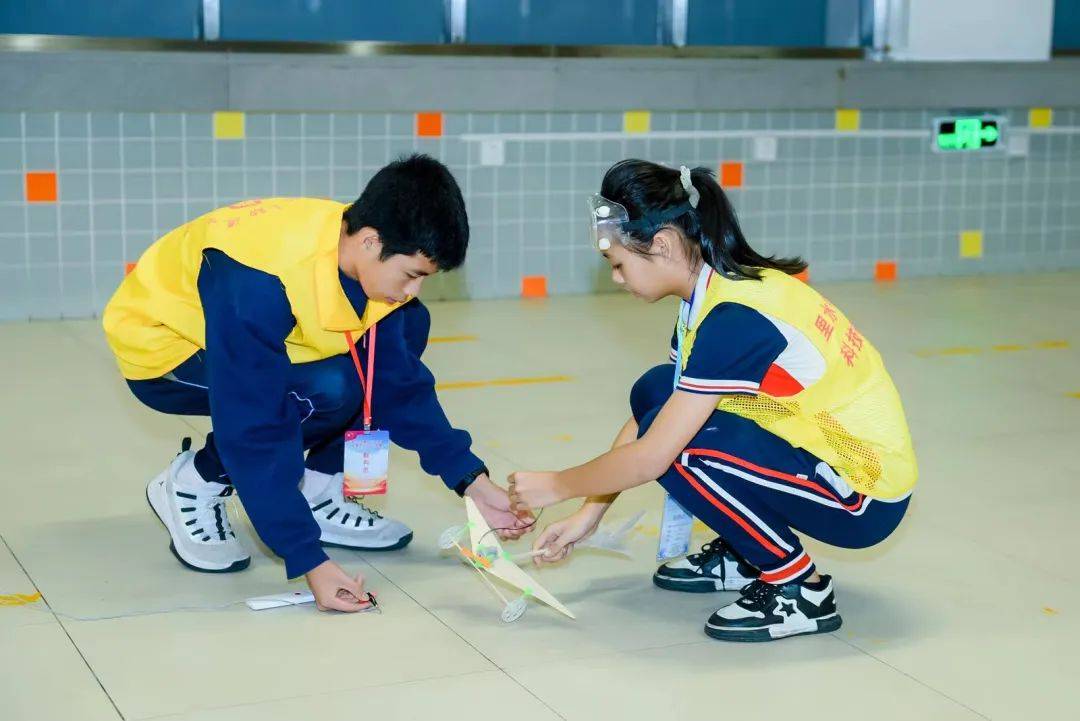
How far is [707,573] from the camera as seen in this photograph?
108 inches

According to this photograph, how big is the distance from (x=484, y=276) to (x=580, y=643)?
361cm

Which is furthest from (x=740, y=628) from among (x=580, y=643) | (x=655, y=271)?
(x=655, y=271)

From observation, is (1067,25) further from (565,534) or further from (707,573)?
(565,534)

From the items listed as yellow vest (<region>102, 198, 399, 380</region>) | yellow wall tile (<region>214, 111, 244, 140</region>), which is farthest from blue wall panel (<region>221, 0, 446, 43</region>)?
yellow vest (<region>102, 198, 399, 380</region>)

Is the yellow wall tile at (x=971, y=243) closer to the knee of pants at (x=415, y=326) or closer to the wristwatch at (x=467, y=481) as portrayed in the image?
the knee of pants at (x=415, y=326)

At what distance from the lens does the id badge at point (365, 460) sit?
271 centimetres

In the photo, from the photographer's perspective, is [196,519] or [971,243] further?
[971,243]

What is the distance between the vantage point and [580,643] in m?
2.48

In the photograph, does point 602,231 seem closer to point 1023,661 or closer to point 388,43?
point 1023,661

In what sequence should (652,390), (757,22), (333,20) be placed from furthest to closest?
1. (757,22)
2. (333,20)
3. (652,390)

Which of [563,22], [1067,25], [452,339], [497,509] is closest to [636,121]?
[563,22]

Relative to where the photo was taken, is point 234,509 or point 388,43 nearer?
point 234,509

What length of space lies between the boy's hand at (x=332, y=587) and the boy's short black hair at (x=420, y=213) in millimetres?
547

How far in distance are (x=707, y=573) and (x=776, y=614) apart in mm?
260
